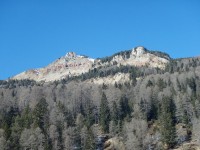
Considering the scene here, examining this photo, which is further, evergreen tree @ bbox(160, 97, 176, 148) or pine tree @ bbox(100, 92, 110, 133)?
pine tree @ bbox(100, 92, 110, 133)

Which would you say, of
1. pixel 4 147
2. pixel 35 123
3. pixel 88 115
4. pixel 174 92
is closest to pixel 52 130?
pixel 35 123

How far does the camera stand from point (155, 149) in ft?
440

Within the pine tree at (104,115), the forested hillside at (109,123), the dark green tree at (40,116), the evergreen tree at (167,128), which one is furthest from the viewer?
the pine tree at (104,115)

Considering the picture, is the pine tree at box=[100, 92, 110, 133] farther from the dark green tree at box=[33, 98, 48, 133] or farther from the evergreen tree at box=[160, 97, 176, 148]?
the evergreen tree at box=[160, 97, 176, 148]

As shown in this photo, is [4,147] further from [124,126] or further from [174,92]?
[174,92]

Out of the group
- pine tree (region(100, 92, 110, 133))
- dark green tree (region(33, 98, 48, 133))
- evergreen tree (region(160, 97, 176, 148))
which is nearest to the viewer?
evergreen tree (region(160, 97, 176, 148))

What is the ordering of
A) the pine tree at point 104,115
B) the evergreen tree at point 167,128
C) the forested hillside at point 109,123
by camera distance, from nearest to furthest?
1. the forested hillside at point 109,123
2. the evergreen tree at point 167,128
3. the pine tree at point 104,115

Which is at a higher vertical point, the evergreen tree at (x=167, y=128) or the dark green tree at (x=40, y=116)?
the dark green tree at (x=40, y=116)

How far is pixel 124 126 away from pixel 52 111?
1316 inches

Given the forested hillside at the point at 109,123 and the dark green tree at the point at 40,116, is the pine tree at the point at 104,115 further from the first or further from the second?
the dark green tree at the point at 40,116

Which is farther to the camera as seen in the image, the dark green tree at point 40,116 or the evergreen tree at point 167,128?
the dark green tree at point 40,116

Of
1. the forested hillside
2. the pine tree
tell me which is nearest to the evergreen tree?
the forested hillside

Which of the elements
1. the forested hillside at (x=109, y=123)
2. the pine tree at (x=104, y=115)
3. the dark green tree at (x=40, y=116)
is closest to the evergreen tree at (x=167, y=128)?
the forested hillside at (x=109, y=123)

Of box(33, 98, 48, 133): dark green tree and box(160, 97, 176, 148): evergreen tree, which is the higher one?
box(33, 98, 48, 133): dark green tree
